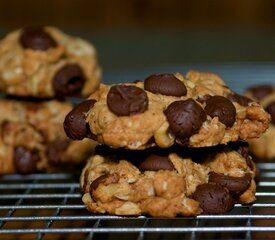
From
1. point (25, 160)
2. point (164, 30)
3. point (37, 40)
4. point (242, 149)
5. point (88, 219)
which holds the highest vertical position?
point (37, 40)

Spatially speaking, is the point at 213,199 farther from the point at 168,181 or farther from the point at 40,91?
the point at 40,91

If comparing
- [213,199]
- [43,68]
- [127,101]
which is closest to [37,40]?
[43,68]

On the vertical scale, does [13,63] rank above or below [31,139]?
above

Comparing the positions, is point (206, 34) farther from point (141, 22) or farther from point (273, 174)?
point (273, 174)

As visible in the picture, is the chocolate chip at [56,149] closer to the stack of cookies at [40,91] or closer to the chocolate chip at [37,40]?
the stack of cookies at [40,91]

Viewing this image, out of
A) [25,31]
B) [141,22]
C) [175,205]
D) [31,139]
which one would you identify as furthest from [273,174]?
[141,22]

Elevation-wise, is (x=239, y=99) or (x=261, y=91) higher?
(x=239, y=99)
